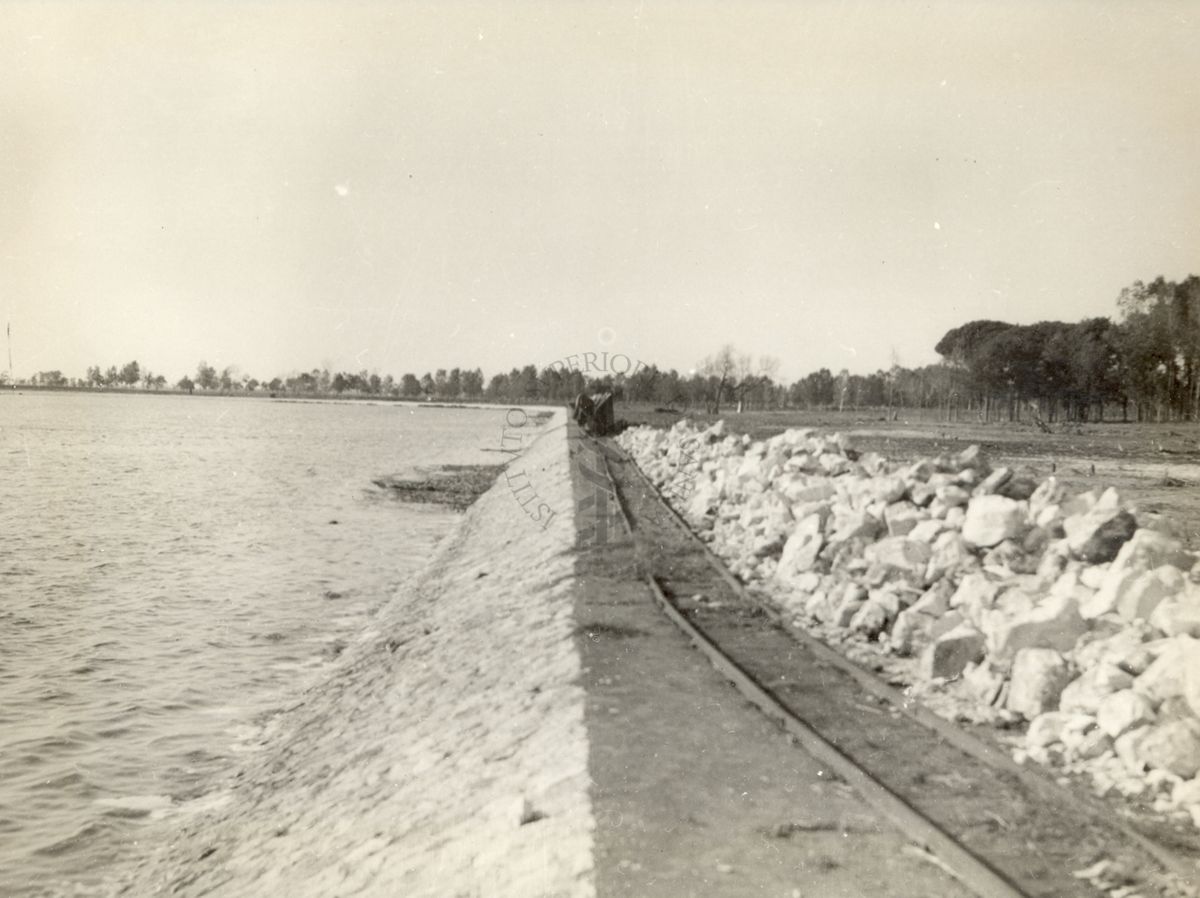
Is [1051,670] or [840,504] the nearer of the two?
[1051,670]

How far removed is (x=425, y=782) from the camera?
5832 mm

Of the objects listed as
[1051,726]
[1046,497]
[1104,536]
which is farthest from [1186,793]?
[1046,497]

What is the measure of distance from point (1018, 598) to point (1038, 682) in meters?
1.20

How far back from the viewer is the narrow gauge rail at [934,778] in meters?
4.04

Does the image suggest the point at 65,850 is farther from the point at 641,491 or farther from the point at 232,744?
the point at 641,491

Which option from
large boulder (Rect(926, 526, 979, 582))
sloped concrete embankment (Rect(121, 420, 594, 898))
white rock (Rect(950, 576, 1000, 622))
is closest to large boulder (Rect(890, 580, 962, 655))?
white rock (Rect(950, 576, 1000, 622))

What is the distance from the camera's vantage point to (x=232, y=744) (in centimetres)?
855

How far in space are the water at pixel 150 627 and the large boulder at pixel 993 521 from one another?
282 inches

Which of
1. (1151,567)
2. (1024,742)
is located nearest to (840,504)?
(1151,567)

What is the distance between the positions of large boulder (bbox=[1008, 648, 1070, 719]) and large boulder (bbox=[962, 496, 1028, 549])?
233 centimetres

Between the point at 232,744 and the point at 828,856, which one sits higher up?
the point at 828,856

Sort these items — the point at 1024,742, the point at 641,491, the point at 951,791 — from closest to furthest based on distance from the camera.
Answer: the point at 951,791 → the point at 1024,742 → the point at 641,491

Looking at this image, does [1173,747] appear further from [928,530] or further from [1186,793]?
[928,530]

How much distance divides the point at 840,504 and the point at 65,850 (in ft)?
28.7
